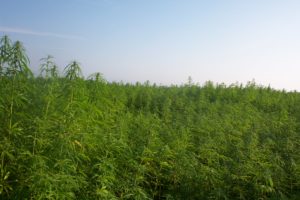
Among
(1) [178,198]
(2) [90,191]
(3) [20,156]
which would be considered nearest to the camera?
(3) [20,156]

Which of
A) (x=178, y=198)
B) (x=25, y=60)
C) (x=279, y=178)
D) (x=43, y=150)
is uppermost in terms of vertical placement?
(x=25, y=60)

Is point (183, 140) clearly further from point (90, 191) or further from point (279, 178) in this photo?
point (90, 191)

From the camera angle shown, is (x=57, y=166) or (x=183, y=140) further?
(x=183, y=140)

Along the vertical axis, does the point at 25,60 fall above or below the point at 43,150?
above

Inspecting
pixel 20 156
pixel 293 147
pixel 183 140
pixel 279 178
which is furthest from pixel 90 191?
pixel 293 147

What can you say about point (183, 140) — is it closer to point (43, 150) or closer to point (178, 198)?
point (178, 198)

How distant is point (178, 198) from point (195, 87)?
9.97 meters

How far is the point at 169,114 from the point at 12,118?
5.65 m

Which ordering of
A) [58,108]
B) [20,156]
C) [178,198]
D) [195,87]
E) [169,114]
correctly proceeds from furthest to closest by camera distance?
[195,87], [169,114], [178,198], [58,108], [20,156]

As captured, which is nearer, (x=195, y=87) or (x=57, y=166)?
(x=57, y=166)

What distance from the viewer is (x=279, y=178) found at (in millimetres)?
5602

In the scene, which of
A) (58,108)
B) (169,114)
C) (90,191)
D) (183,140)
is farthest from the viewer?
(169,114)

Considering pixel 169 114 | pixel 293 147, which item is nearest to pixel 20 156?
pixel 293 147

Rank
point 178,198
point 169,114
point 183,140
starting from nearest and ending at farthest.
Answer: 1. point 178,198
2. point 183,140
3. point 169,114
